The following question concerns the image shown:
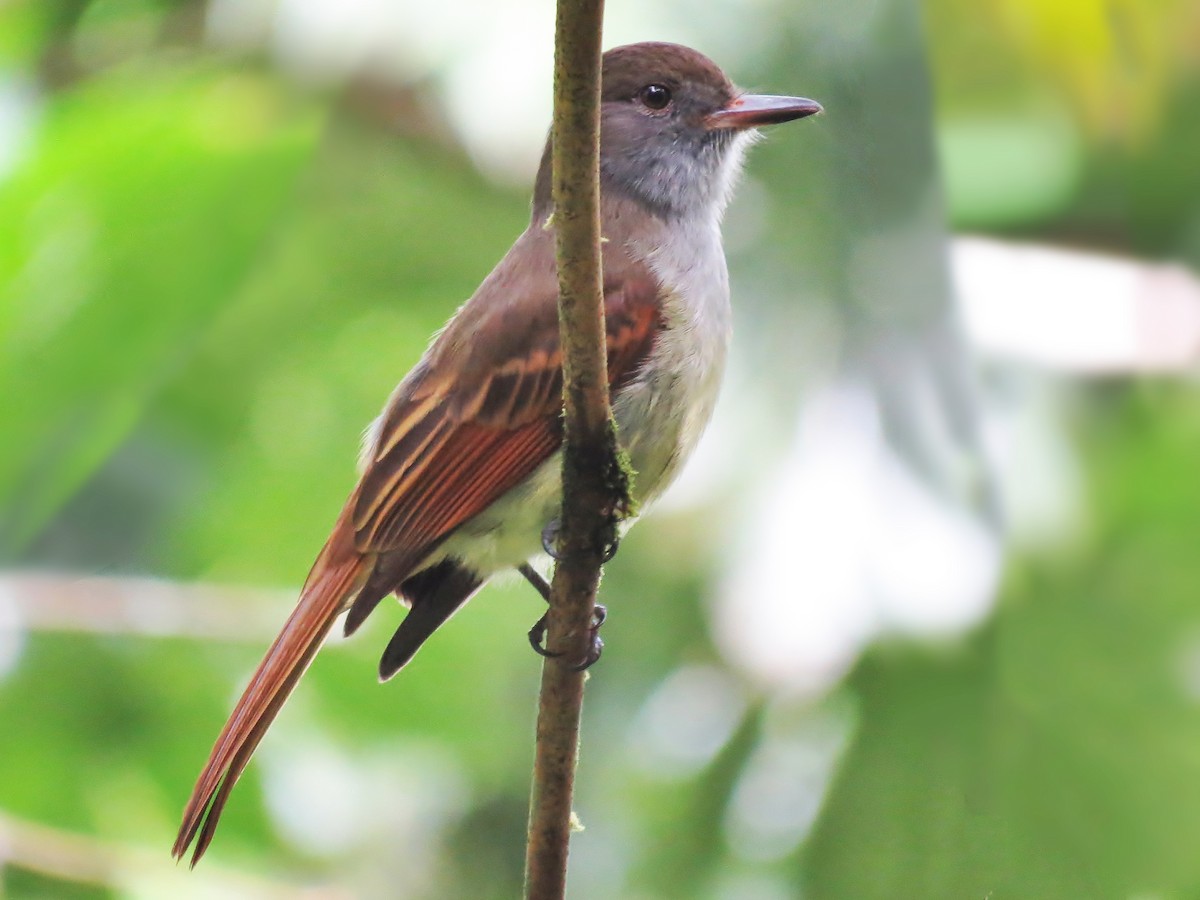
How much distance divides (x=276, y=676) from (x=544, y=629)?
1.72 feet

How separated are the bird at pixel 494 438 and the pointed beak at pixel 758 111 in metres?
0.03

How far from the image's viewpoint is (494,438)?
3.08 metres

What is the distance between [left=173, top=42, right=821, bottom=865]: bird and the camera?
303cm

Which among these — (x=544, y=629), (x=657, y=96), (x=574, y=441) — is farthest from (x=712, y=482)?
(x=574, y=441)

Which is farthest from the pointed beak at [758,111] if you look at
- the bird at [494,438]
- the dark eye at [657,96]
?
the dark eye at [657,96]

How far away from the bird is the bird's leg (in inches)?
0.8

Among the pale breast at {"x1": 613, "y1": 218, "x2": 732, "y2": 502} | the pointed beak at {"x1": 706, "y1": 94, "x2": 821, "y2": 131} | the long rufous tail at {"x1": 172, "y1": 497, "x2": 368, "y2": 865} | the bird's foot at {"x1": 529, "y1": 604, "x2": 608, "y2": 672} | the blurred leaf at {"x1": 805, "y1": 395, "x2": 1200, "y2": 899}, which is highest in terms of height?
the pointed beak at {"x1": 706, "y1": 94, "x2": 821, "y2": 131}

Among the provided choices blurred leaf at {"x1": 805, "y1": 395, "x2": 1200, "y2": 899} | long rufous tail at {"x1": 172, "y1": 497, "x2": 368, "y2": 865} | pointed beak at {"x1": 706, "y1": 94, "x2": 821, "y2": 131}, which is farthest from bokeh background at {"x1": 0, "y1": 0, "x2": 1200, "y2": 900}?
long rufous tail at {"x1": 172, "y1": 497, "x2": 368, "y2": 865}

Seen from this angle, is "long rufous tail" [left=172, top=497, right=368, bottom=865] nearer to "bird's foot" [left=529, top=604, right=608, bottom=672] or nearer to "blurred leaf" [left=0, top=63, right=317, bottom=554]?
"bird's foot" [left=529, top=604, right=608, bottom=672]

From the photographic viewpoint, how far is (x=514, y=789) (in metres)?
5.41

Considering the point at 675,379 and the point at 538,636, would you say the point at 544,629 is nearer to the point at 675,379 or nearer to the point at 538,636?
the point at 538,636

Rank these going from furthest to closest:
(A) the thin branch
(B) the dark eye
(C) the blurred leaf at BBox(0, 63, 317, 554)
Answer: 1. (C) the blurred leaf at BBox(0, 63, 317, 554)
2. (B) the dark eye
3. (A) the thin branch

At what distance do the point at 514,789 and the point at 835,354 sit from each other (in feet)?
6.15

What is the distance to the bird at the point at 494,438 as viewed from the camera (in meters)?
3.03
